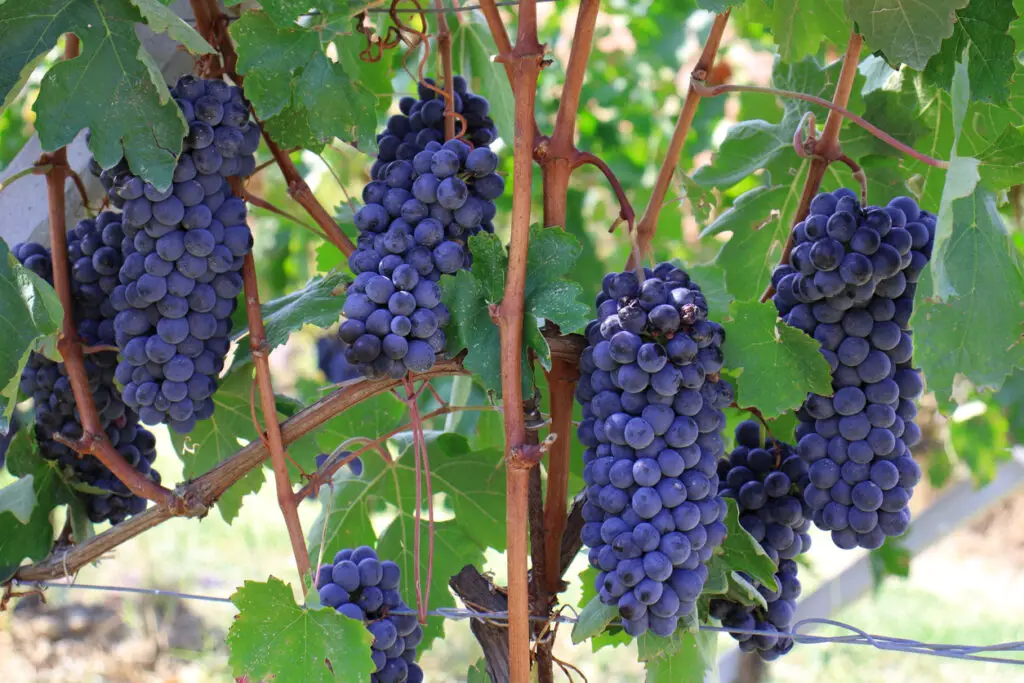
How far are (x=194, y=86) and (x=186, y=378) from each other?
262mm

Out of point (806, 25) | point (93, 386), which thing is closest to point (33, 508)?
point (93, 386)

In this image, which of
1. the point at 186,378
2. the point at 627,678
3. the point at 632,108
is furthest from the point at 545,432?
the point at 627,678

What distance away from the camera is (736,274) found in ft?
3.60

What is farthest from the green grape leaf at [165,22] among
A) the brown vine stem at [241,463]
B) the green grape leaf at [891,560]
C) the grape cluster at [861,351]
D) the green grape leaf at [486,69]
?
the green grape leaf at [891,560]

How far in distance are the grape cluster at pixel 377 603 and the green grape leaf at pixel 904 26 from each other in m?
0.65

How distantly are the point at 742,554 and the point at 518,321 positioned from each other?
1.03ft

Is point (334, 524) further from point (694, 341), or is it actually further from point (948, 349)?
point (948, 349)

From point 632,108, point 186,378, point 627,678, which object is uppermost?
point 632,108

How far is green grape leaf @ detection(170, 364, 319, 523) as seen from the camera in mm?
1061

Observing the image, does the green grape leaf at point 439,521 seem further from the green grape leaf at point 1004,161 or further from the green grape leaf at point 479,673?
the green grape leaf at point 1004,161

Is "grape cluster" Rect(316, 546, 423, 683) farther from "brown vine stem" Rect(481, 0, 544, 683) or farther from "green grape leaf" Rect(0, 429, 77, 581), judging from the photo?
"green grape leaf" Rect(0, 429, 77, 581)

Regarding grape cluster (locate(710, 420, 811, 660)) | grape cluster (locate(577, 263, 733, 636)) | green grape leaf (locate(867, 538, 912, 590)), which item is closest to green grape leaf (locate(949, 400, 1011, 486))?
green grape leaf (locate(867, 538, 912, 590))

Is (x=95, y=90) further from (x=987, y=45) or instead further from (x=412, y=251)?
(x=987, y=45)

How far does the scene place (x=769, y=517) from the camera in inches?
36.0
